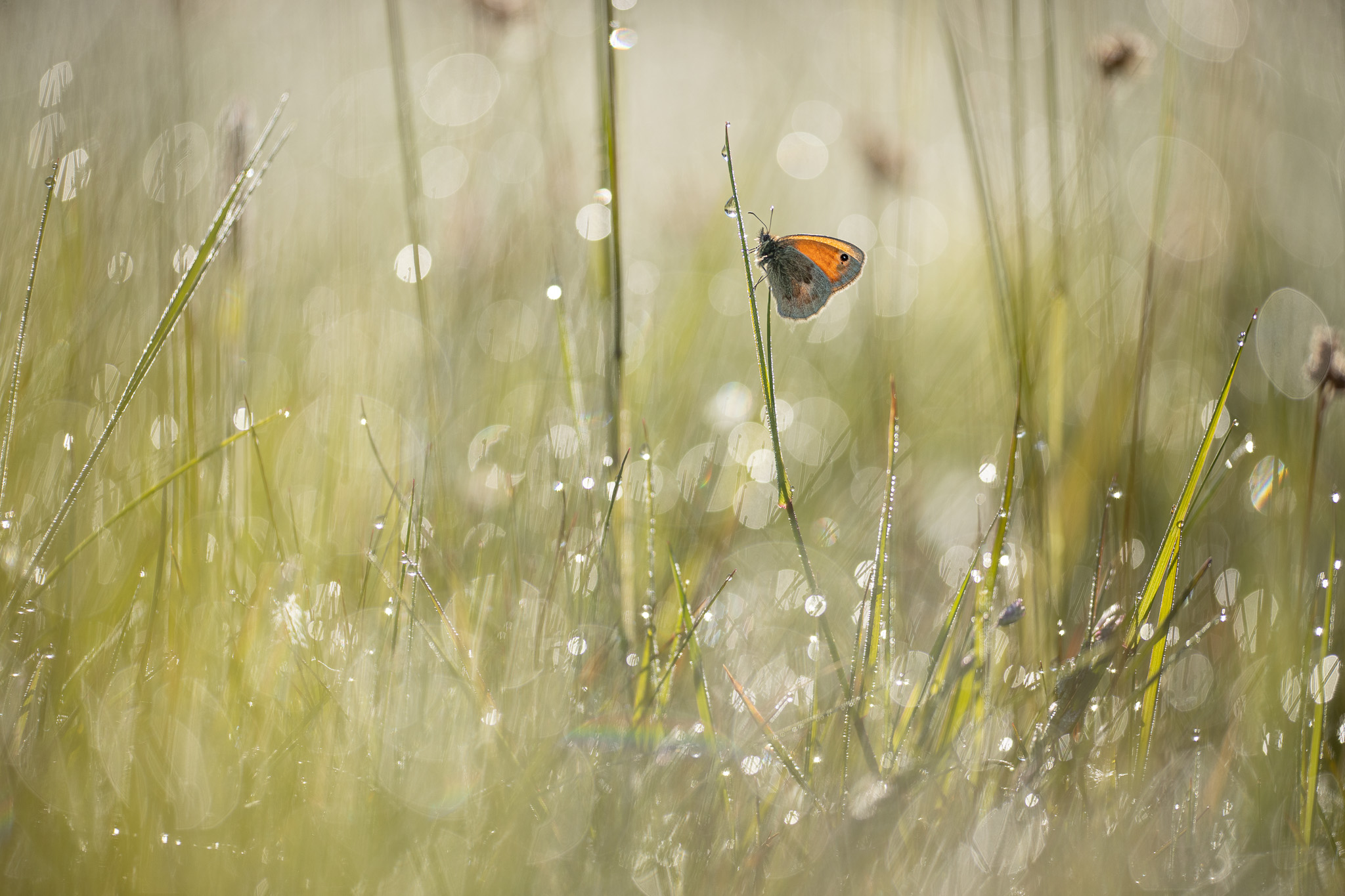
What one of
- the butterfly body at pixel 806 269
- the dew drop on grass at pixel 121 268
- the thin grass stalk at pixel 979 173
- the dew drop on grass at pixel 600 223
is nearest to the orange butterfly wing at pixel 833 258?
Answer: the butterfly body at pixel 806 269

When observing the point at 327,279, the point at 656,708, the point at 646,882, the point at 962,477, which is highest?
the point at 327,279

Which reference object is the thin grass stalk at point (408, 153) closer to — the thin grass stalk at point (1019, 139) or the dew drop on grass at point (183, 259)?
the dew drop on grass at point (183, 259)

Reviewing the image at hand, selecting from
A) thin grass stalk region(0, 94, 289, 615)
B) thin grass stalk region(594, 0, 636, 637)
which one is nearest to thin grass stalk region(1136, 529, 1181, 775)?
thin grass stalk region(594, 0, 636, 637)

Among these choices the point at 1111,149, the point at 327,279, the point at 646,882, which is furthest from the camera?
the point at 327,279

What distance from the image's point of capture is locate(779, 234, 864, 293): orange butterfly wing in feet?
5.12

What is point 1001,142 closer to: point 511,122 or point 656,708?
point 511,122

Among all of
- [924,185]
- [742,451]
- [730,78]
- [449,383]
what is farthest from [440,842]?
[730,78]

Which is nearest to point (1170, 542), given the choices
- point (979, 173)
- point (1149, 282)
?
point (1149, 282)

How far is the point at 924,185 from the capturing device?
94.7 inches

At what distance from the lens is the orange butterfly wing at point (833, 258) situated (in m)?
1.56

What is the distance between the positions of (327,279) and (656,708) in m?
1.67

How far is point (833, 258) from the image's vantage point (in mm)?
1621

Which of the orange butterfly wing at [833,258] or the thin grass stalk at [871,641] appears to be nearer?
the thin grass stalk at [871,641]

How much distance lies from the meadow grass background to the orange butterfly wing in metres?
0.08
